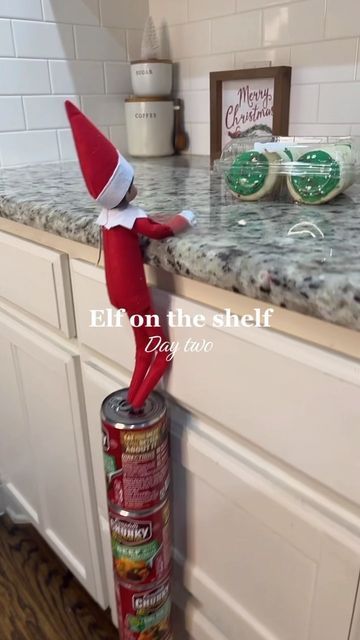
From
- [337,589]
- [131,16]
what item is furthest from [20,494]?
[131,16]

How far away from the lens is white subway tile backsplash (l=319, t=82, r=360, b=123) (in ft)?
3.20

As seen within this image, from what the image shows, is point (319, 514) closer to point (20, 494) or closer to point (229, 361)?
point (229, 361)

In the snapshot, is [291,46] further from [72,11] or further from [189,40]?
[72,11]

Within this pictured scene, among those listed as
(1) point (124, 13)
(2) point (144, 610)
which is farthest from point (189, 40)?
(2) point (144, 610)

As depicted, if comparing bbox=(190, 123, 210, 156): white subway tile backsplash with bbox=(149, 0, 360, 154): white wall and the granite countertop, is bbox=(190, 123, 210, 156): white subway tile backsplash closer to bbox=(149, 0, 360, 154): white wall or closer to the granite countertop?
bbox=(149, 0, 360, 154): white wall

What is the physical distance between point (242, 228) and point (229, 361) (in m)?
0.16

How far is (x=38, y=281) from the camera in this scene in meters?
0.84

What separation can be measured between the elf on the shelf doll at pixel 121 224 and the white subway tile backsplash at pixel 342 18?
61 cm

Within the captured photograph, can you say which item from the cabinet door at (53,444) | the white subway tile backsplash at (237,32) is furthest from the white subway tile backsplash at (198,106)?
the cabinet door at (53,444)

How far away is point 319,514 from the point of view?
52cm

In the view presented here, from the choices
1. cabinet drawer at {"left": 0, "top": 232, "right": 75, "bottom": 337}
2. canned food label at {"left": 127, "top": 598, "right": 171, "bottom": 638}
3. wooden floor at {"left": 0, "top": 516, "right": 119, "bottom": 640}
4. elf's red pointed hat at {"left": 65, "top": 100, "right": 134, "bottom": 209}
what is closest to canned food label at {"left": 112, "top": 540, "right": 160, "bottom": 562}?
canned food label at {"left": 127, "top": 598, "right": 171, "bottom": 638}

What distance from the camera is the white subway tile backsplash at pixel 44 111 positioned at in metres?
1.25

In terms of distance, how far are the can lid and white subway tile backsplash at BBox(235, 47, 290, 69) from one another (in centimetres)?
79

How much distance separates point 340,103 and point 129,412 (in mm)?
743
